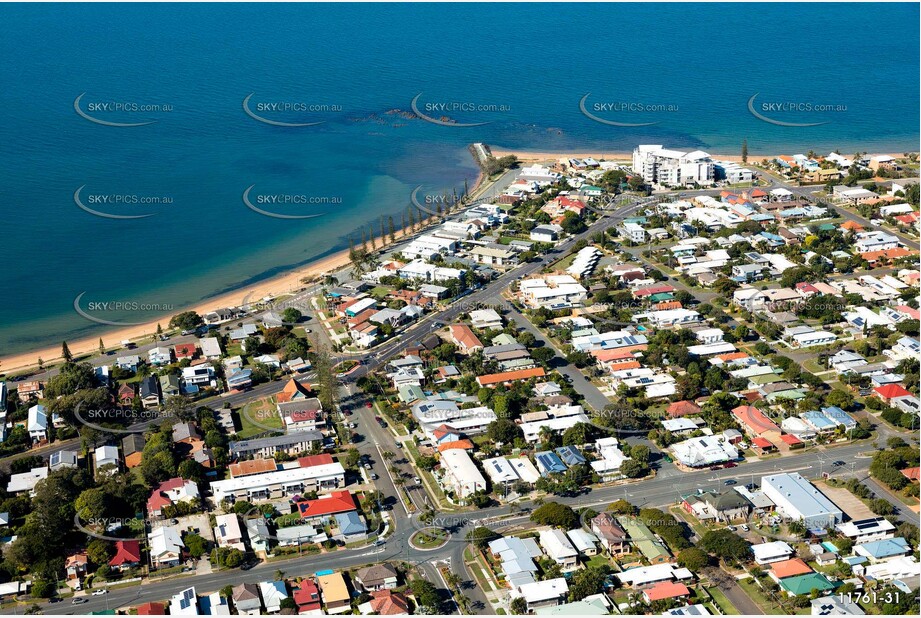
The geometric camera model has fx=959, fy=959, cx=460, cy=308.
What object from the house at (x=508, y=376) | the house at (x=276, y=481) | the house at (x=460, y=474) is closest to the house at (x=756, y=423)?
the house at (x=508, y=376)

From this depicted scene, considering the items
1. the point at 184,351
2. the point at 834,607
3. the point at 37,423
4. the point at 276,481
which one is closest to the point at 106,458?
the point at 37,423

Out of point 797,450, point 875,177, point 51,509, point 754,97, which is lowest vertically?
point 797,450

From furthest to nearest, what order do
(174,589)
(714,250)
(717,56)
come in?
(717,56) → (714,250) → (174,589)

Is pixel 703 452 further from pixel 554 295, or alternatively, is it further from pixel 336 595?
pixel 554 295

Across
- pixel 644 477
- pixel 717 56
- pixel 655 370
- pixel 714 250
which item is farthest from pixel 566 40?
pixel 644 477

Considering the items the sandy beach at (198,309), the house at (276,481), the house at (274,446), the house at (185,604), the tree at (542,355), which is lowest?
the house at (185,604)

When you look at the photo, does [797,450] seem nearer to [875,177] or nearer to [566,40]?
[875,177]

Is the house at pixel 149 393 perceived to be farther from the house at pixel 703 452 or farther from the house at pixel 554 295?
the house at pixel 703 452
